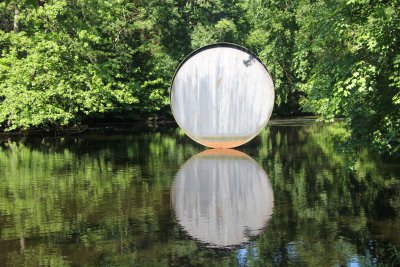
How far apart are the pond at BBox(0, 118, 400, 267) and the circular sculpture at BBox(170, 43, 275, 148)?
1173 mm

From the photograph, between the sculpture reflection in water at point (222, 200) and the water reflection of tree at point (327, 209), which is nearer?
the water reflection of tree at point (327, 209)

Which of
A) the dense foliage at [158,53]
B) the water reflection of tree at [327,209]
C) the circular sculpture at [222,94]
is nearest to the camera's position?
the water reflection of tree at [327,209]

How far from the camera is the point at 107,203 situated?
8953 millimetres

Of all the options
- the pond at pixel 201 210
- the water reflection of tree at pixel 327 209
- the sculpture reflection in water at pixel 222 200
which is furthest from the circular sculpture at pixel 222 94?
the sculpture reflection in water at pixel 222 200

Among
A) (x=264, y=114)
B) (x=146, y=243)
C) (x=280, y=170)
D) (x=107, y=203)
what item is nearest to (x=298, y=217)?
(x=146, y=243)

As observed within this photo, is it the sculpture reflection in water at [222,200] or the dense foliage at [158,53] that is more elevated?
the dense foliage at [158,53]

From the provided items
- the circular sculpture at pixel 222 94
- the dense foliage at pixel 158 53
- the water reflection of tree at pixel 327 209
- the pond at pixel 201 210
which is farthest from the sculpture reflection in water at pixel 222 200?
the circular sculpture at pixel 222 94

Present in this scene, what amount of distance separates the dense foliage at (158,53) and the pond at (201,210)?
1.05m

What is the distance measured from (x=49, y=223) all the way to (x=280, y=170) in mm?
6230

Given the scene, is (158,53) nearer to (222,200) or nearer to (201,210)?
(222,200)

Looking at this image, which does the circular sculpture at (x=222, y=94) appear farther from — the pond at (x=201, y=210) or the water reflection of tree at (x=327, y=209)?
the water reflection of tree at (x=327, y=209)

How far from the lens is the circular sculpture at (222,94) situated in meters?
15.9

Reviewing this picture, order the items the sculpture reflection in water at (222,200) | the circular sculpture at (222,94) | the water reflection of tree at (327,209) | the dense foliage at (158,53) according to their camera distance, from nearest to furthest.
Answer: the water reflection of tree at (327,209)
the dense foliage at (158,53)
the sculpture reflection in water at (222,200)
the circular sculpture at (222,94)

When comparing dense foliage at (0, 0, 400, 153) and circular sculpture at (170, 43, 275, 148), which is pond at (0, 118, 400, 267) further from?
circular sculpture at (170, 43, 275, 148)
